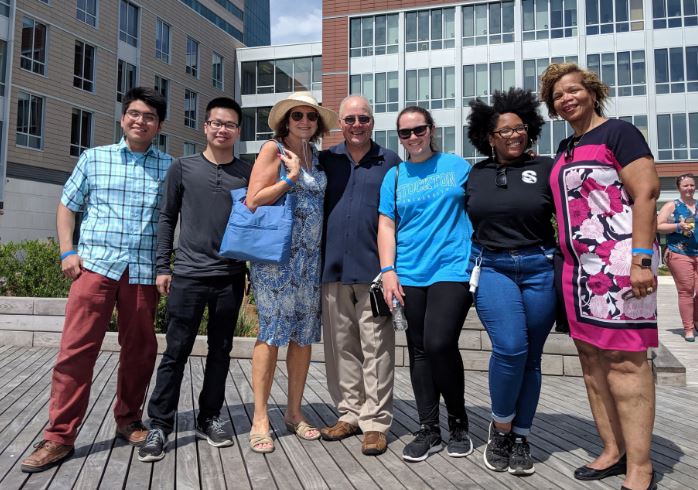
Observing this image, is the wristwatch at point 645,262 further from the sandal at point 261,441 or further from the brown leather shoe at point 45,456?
the brown leather shoe at point 45,456

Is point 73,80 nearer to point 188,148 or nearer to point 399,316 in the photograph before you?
point 188,148

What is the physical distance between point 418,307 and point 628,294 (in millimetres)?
1253

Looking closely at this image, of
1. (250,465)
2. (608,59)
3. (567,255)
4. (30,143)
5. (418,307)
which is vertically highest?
(608,59)

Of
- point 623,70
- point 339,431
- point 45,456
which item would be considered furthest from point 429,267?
point 623,70

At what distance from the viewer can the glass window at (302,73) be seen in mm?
40375

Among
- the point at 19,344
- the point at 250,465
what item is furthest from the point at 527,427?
the point at 19,344

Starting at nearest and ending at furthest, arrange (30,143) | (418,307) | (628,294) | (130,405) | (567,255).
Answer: (628,294) < (567,255) < (418,307) < (130,405) < (30,143)

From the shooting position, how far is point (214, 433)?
3.69 m

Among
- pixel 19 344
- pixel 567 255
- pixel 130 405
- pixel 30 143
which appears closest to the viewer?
pixel 567 255

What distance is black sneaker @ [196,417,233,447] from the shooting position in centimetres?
365

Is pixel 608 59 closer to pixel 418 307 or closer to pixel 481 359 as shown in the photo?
pixel 481 359

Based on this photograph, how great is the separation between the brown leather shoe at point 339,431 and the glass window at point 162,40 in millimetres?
35375

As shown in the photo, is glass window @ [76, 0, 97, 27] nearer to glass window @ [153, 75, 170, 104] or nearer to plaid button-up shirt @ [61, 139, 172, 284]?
glass window @ [153, 75, 170, 104]

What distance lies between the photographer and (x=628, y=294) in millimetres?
2963
